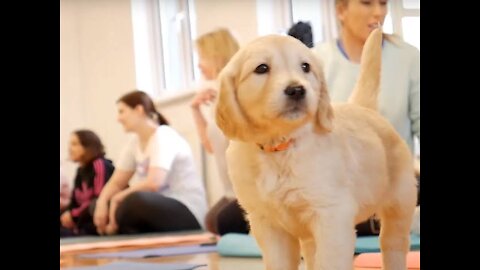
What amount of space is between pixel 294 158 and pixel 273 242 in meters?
0.13

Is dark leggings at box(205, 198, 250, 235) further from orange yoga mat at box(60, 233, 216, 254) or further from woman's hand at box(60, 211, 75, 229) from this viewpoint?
woman's hand at box(60, 211, 75, 229)

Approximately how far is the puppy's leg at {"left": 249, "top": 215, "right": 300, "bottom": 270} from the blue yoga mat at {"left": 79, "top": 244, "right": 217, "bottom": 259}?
1.85 feet

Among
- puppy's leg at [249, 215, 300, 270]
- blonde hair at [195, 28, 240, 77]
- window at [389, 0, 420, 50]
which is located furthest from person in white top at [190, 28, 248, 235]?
window at [389, 0, 420, 50]

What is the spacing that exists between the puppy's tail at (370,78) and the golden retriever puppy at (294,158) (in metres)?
0.08

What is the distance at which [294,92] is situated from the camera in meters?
0.83

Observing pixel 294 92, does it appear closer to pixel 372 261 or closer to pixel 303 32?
pixel 303 32

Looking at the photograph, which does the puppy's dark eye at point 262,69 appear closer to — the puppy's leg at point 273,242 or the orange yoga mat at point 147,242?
the puppy's leg at point 273,242

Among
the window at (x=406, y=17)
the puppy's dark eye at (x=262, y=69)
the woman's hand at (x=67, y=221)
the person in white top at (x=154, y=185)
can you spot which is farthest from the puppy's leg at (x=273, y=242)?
the woman's hand at (x=67, y=221)

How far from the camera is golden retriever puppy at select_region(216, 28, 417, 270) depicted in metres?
0.85

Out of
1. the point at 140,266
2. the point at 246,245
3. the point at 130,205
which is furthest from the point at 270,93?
the point at 130,205

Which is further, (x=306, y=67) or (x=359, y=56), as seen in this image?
(x=359, y=56)

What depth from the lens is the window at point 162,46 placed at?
3.96ft
